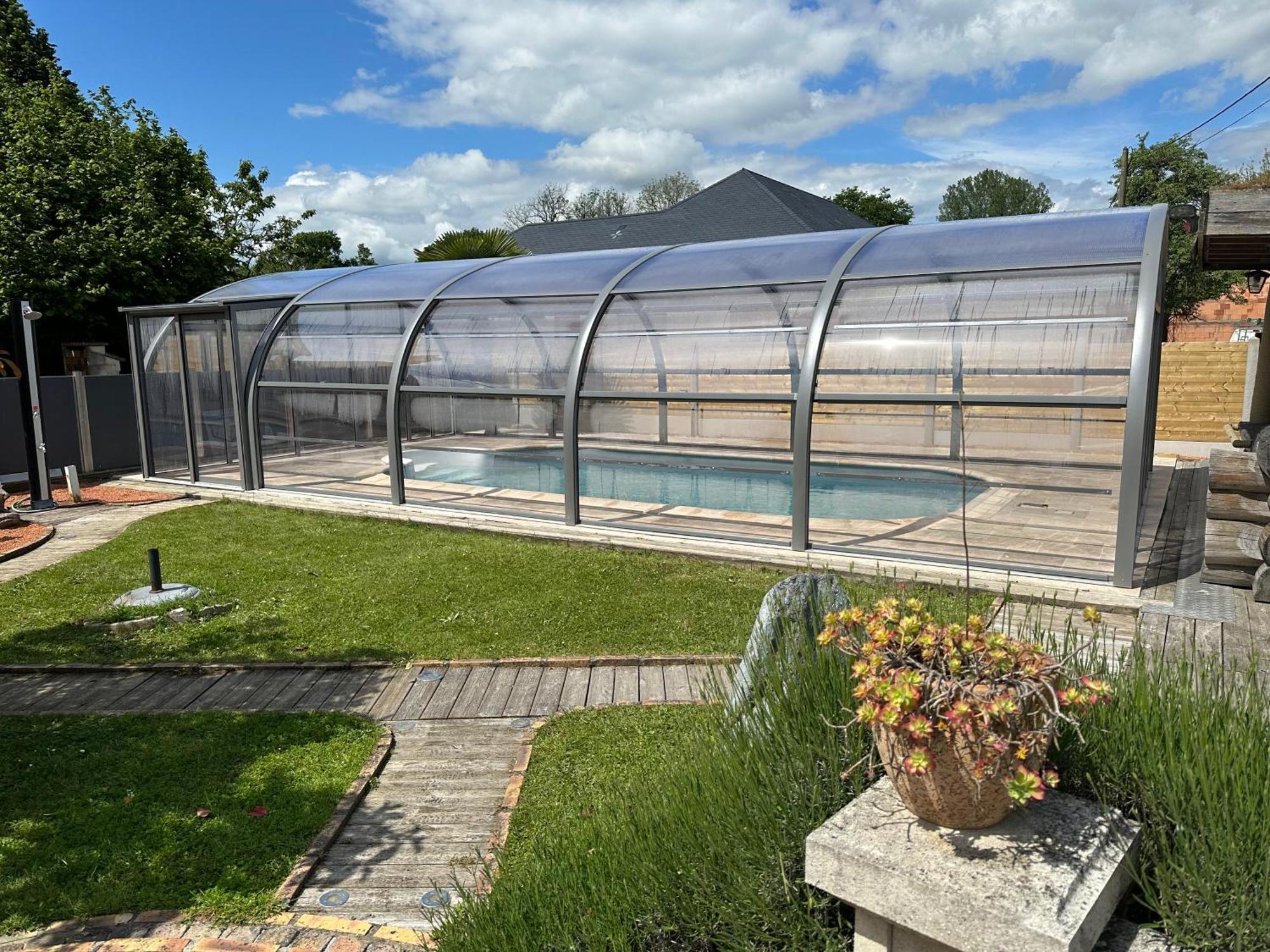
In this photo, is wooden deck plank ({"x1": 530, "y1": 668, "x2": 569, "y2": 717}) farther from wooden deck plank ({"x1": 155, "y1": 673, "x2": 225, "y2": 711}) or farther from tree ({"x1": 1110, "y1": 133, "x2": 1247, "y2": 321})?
tree ({"x1": 1110, "y1": 133, "x2": 1247, "y2": 321})

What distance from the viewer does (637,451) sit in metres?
10.3

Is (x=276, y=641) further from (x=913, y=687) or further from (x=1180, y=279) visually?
(x=1180, y=279)

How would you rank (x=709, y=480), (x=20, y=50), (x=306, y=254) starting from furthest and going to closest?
1. (x=306, y=254)
2. (x=20, y=50)
3. (x=709, y=480)

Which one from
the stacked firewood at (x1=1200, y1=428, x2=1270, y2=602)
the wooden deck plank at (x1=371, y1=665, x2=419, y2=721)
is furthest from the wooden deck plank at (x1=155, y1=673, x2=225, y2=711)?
the stacked firewood at (x1=1200, y1=428, x2=1270, y2=602)

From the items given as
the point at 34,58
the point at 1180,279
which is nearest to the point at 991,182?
the point at 1180,279

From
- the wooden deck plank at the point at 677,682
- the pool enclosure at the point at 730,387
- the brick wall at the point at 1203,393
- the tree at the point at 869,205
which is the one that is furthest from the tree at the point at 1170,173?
the wooden deck plank at the point at 677,682

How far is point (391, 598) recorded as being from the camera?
6891 millimetres

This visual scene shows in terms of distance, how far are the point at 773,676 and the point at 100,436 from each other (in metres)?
13.9

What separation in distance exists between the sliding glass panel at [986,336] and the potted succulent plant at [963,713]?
193 inches

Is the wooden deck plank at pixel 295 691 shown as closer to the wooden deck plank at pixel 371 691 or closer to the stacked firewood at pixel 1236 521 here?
the wooden deck plank at pixel 371 691

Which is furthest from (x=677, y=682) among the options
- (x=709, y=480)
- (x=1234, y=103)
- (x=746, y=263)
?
(x=1234, y=103)

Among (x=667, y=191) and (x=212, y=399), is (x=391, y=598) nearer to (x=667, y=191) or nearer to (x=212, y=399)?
(x=212, y=399)

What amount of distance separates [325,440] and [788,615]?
30.0 feet

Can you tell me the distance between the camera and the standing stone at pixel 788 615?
317 centimetres
